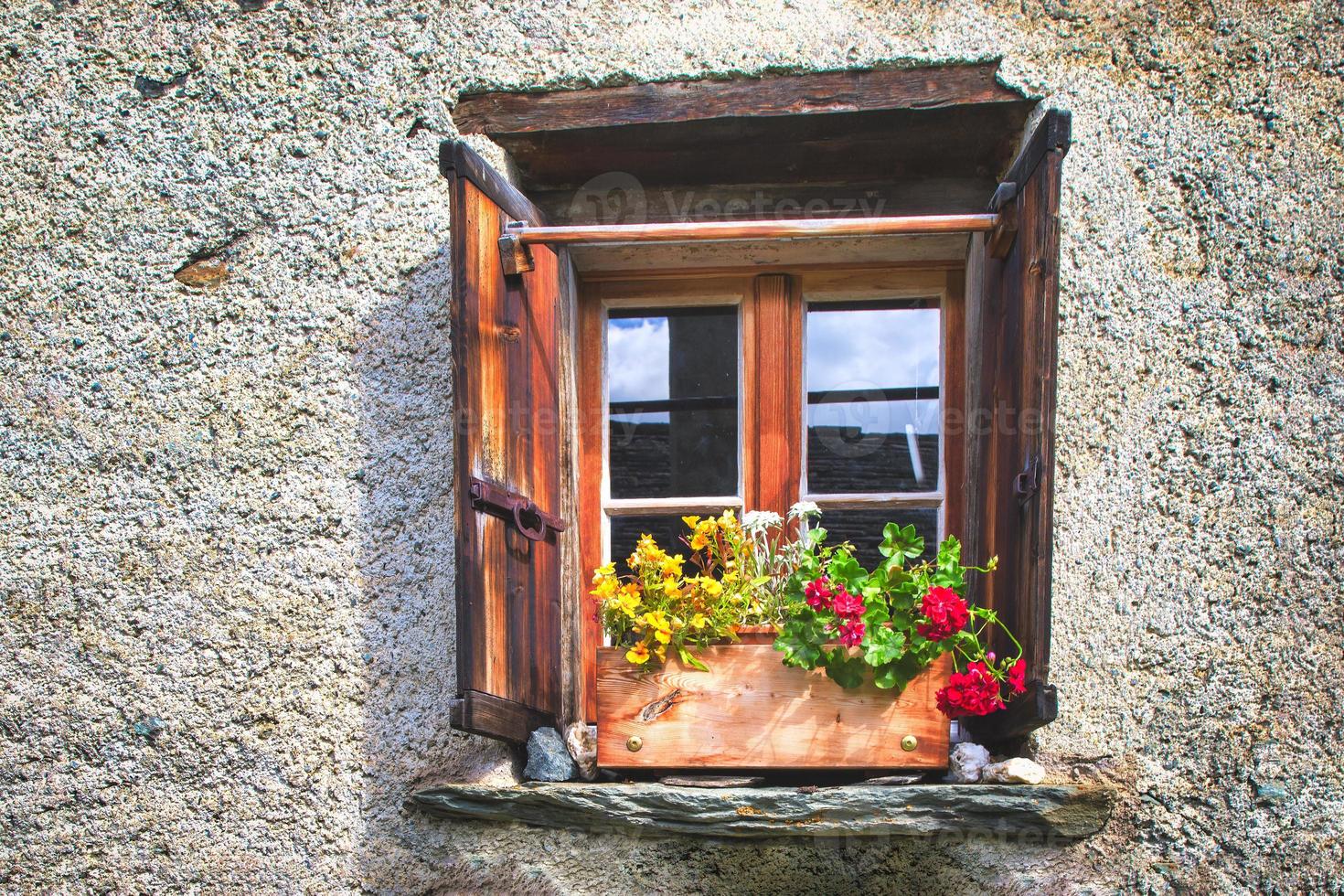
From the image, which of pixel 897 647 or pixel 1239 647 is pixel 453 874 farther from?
pixel 1239 647

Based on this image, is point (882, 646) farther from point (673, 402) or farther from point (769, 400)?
point (673, 402)

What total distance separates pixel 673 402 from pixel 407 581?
0.79m

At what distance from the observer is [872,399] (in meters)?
2.72

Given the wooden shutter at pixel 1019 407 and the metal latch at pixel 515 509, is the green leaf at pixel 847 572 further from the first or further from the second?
the metal latch at pixel 515 509

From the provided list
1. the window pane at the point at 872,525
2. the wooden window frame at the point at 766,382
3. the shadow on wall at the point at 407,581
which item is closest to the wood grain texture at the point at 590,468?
the wooden window frame at the point at 766,382

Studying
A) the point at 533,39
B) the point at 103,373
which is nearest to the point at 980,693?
the point at 533,39

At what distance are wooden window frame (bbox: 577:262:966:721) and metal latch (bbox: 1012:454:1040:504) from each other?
41cm

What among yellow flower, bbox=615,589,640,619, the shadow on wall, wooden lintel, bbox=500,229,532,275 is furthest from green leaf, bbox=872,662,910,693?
wooden lintel, bbox=500,229,532,275

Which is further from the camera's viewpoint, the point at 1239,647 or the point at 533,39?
the point at 533,39

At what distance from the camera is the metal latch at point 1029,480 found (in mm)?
2092

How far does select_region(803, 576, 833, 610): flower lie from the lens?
2.10 meters

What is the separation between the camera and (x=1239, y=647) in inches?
88.8

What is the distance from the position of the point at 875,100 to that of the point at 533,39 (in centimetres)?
83

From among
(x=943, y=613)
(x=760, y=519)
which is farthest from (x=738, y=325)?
(x=943, y=613)
